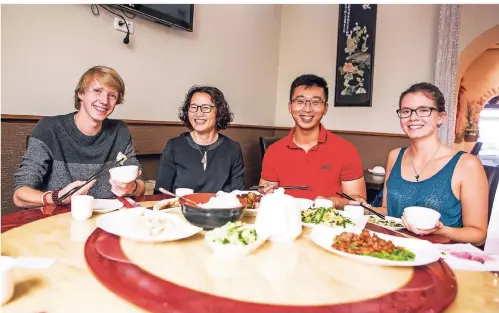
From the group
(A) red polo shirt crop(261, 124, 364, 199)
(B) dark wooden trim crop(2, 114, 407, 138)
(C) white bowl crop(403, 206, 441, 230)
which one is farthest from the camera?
(A) red polo shirt crop(261, 124, 364, 199)

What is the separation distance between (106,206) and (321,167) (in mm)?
1337

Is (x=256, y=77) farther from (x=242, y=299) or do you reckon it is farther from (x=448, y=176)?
(x=242, y=299)

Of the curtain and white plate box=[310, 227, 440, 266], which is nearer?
white plate box=[310, 227, 440, 266]

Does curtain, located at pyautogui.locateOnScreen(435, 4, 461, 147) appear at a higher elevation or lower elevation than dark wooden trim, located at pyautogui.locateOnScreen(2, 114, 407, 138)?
higher

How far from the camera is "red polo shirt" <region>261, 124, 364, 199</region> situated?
7.61 ft

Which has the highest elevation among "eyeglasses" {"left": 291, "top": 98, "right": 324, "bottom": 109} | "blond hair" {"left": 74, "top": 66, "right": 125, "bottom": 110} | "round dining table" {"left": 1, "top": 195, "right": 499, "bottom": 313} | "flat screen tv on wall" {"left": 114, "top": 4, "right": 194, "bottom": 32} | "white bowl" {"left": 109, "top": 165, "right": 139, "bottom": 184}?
"flat screen tv on wall" {"left": 114, "top": 4, "right": 194, "bottom": 32}

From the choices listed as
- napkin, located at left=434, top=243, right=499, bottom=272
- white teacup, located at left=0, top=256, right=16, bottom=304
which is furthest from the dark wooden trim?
napkin, located at left=434, top=243, right=499, bottom=272

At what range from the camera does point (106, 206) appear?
4.77 feet

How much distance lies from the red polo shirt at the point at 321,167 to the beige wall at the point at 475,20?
7.61 feet

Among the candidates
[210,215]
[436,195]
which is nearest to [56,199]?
[210,215]

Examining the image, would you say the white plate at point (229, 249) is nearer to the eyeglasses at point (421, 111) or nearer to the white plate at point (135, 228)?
the white plate at point (135, 228)

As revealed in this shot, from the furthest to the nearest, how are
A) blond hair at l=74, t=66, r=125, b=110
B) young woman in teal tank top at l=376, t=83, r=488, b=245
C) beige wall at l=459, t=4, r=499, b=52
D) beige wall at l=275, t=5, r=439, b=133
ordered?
beige wall at l=275, t=5, r=439, b=133 → beige wall at l=459, t=4, r=499, b=52 → blond hair at l=74, t=66, r=125, b=110 → young woman in teal tank top at l=376, t=83, r=488, b=245

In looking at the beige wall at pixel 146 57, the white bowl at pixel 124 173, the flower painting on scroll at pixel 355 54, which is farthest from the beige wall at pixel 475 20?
the white bowl at pixel 124 173

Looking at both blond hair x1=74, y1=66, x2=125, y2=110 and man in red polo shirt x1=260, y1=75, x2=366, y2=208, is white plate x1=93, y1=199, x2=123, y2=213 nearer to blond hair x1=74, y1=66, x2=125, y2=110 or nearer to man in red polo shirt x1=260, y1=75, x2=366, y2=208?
blond hair x1=74, y1=66, x2=125, y2=110
